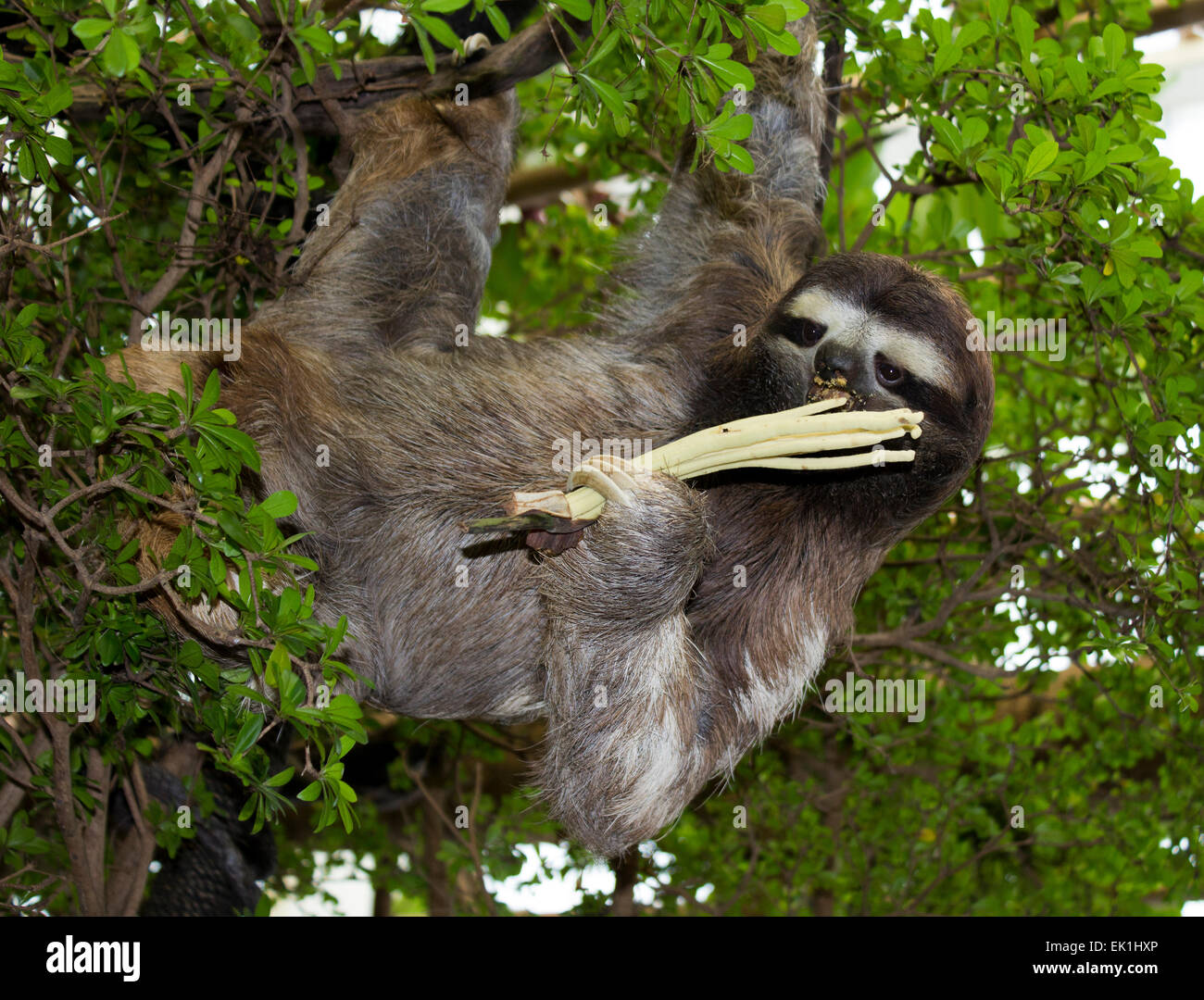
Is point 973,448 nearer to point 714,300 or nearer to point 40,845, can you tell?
point 714,300

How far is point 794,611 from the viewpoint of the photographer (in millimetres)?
3646

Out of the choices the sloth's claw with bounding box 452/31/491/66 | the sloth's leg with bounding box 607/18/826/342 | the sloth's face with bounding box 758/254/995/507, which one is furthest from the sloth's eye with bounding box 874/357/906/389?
the sloth's claw with bounding box 452/31/491/66

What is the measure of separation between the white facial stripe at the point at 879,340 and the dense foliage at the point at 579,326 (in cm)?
45

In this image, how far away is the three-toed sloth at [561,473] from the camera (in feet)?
10.7

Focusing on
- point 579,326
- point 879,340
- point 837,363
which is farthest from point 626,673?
point 579,326

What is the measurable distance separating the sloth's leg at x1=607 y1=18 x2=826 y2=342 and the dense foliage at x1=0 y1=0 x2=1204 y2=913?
0.18 meters

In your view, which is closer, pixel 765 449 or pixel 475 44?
pixel 765 449

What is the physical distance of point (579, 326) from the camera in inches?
176

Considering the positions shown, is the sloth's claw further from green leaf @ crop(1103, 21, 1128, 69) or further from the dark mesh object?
the dark mesh object

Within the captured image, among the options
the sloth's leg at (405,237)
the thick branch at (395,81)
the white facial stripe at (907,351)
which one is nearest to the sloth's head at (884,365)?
the white facial stripe at (907,351)

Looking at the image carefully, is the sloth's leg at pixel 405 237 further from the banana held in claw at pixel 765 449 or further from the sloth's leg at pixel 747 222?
the banana held in claw at pixel 765 449

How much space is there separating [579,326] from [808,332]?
133cm

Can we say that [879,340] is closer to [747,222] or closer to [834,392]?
[834,392]

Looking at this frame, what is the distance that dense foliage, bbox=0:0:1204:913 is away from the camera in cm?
272
